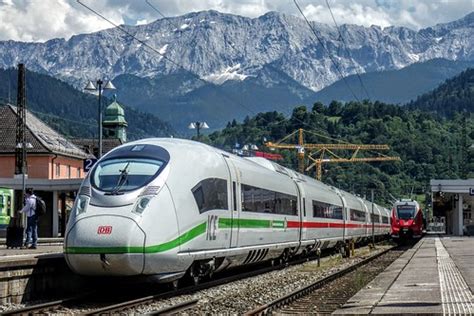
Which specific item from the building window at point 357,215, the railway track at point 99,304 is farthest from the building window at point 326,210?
the railway track at point 99,304

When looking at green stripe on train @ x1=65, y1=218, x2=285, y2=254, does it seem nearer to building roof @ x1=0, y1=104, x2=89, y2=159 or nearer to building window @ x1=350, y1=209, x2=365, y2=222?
building window @ x1=350, y1=209, x2=365, y2=222

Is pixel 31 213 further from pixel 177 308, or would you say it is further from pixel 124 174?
pixel 177 308

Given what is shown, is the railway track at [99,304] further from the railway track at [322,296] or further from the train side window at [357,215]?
the train side window at [357,215]

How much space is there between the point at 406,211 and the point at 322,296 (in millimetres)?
44469

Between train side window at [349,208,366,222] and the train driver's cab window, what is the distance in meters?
26.7

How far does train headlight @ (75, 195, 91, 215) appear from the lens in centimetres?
1627

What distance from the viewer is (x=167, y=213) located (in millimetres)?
16406

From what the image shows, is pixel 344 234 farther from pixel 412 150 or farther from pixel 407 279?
pixel 412 150

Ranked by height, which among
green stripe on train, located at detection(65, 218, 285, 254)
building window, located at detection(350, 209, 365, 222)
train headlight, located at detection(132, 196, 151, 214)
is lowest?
green stripe on train, located at detection(65, 218, 285, 254)

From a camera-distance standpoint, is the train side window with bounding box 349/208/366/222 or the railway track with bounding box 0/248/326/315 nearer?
the railway track with bounding box 0/248/326/315

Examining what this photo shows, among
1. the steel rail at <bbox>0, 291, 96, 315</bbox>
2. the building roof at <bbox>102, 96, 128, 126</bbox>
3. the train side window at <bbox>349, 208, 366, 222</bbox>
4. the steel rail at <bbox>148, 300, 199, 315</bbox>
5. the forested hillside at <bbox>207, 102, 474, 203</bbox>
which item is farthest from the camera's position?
the forested hillside at <bbox>207, 102, 474, 203</bbox>

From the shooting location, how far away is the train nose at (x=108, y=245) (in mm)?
15492

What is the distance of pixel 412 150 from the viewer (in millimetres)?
138250

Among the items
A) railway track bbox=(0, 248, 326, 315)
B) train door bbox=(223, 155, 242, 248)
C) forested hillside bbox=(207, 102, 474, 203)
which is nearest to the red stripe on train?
train door bbox=(223, 155, 242, 248)
